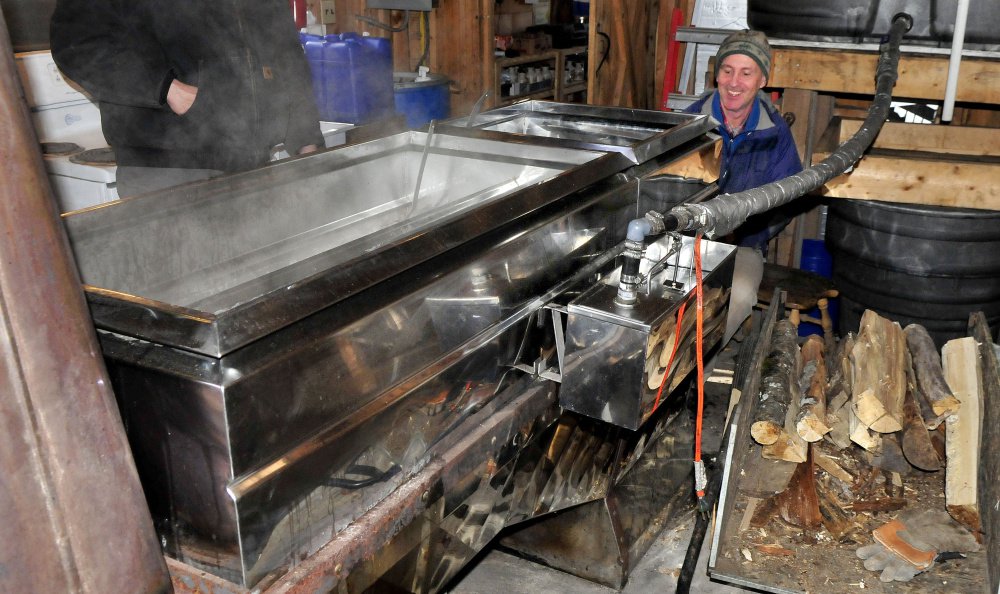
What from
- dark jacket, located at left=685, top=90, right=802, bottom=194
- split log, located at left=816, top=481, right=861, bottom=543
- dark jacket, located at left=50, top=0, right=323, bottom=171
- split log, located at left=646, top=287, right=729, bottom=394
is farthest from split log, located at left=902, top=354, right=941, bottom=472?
dark jacket, located at left=50, top=0, right=323, bottom=171

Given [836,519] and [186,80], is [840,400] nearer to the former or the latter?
[836,519]

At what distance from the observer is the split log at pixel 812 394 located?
9.19 feet

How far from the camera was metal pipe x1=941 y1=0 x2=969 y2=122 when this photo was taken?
2.91 metres

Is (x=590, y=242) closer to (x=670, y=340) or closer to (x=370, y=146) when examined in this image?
(x=670, y=340)

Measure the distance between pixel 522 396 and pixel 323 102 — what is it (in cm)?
329

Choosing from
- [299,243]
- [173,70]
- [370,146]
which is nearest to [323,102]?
[173,70]

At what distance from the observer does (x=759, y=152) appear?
158 inches

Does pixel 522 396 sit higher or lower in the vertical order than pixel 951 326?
higher

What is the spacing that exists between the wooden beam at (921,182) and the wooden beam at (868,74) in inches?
10.9

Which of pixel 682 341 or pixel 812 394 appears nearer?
pixel 682 341

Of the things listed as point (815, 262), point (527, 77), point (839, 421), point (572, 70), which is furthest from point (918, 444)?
point (572, 70)

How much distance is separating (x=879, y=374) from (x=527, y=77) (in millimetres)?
4332

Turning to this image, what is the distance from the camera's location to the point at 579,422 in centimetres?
233

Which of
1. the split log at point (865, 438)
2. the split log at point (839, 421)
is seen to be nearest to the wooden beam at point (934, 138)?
the split log at point (839, 421)
